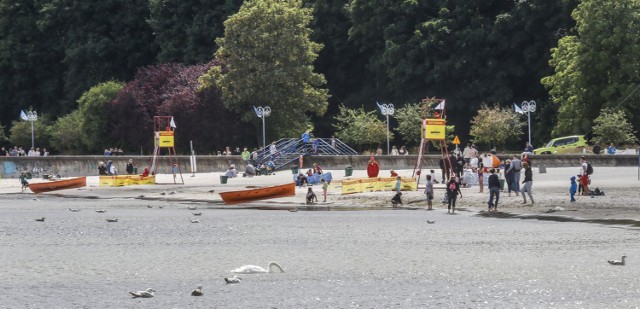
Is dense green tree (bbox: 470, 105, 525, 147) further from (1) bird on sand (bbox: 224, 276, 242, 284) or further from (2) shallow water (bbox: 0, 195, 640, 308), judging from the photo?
(1) bird on sand (bbox: 224, 276, 242, 284)

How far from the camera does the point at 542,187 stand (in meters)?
50.8

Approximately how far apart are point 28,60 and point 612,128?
190ft

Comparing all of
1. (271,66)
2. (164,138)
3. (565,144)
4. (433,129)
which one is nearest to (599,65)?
(565,144)

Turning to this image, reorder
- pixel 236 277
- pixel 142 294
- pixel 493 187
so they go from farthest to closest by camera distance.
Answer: pixel 493 187 < pixel 236 277 < pixel 142 294

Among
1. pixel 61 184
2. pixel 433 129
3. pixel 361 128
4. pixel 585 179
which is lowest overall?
pixel 585 179

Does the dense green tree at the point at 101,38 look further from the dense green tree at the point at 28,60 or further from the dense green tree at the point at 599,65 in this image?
the dense green tree at the point at 599,65

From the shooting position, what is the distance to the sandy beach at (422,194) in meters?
42.1

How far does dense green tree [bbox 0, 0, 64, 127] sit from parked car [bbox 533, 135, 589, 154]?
51447 millimetres

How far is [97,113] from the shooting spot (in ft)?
316

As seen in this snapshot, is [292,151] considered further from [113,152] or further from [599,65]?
[113,152]

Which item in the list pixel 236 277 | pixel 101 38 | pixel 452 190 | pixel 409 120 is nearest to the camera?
pixel 236 277

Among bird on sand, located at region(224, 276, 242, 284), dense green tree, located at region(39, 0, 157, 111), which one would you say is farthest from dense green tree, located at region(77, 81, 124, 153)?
bird on sand, located at region(224, 276, 242, 284)

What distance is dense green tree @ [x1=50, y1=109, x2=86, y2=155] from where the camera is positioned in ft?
327

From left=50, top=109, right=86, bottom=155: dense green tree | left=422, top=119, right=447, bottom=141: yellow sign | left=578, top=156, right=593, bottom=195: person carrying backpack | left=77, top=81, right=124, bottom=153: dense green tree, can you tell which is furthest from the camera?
left=50, top=109, right=86, bottom=155: dense green tree
